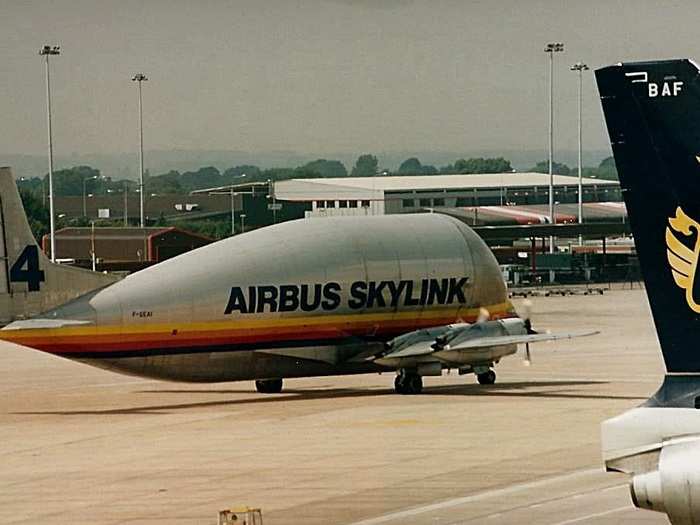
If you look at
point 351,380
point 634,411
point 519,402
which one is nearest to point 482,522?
point 634,411

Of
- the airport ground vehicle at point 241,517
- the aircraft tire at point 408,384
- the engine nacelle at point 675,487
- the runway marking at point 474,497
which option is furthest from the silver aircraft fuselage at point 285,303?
the engine nacelle at point 675,487

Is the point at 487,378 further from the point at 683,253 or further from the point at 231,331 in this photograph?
the point at 683,253

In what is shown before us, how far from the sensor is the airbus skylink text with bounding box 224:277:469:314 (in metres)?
49.8

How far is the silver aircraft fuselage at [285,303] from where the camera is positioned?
47.5 meters

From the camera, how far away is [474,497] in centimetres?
3169

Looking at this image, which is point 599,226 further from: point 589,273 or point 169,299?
point 169,299

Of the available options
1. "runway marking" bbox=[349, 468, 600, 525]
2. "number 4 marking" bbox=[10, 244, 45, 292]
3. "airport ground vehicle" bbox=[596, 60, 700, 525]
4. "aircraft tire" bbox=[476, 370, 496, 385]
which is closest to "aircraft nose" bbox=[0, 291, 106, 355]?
"number 4 marking" bbox=[10, 244, 45, 292]

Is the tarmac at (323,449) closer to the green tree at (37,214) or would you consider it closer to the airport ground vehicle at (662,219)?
the airport ground vehicle at (662,219)

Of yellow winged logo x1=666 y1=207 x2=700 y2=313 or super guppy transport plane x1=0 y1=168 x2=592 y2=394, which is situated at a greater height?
yellow winged logo x1=666 y1=207 x2=700 y2=313

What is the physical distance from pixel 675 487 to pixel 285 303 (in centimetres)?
3341

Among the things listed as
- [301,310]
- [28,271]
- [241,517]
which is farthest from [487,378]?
[241,517]

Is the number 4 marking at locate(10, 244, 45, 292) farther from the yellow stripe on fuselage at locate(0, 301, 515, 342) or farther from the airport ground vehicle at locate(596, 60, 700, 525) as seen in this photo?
the airport ground vehicle at locate(596, 60, 700, 525)

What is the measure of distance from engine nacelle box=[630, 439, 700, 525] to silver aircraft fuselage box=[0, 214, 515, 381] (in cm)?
3106

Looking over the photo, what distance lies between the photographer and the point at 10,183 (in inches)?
1960
